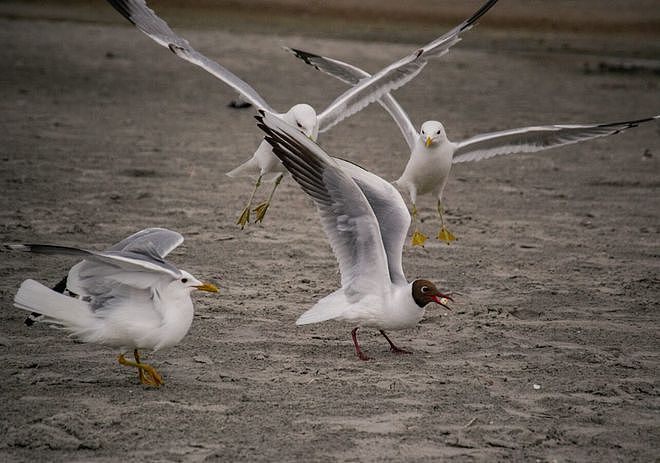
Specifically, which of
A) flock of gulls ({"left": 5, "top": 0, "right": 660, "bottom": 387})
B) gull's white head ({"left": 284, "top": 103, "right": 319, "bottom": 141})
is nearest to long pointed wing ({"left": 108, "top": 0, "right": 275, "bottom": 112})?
gull's white head ({"left": 284, "top": 103, "right": 319, "bottom": 141})

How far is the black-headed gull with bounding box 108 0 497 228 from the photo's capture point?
706 centimetres

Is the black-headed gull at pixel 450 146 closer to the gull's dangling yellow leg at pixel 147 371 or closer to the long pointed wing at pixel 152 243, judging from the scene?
the long pointed wing at pixel 152 243

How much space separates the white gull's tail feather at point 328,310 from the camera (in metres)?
4.89

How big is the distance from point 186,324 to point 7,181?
15.3ft

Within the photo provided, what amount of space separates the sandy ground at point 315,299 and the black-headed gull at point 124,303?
0.28 metres

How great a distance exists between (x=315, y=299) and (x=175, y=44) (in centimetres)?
262

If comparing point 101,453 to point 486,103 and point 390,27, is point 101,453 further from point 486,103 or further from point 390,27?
point 390,27

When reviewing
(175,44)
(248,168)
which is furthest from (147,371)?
(175,44)

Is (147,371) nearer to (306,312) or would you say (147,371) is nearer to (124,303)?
(124,303)

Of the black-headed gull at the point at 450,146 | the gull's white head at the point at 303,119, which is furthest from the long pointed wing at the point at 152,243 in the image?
the black-headed gull at the point at 450,146

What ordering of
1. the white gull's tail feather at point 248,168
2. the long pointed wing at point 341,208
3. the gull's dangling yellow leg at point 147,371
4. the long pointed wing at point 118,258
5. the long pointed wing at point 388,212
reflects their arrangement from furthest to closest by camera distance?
1. the white gull's tail feather at point 248,168
2. the long pointed wing at point 388,212
3. the long pointed wing at point 341,208
4. the gull's dangling yellow leg at point 147,371
5. the long pointed wing at point 118,258

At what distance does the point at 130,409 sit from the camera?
4.20 metres

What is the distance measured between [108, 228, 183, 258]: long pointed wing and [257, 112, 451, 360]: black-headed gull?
0.67 m

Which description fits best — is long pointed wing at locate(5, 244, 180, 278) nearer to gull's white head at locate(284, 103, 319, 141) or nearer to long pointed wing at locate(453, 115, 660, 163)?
gull's white head at locate(284, 103, 319, 141)
